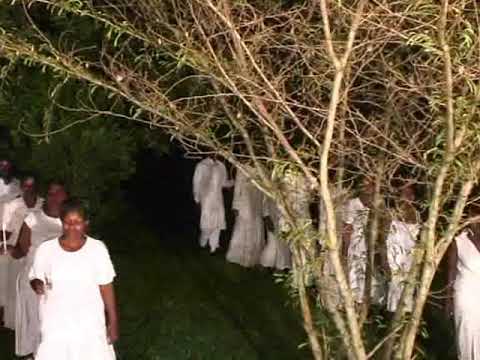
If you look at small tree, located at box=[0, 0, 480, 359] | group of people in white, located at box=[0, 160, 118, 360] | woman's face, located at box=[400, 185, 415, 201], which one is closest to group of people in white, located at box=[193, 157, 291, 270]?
woman's face, located at box=[400, 185, 415, 201]

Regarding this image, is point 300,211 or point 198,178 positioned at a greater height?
point 198,178

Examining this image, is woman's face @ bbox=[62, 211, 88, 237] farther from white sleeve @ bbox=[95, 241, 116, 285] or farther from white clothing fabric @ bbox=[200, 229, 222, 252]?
white clothing fabric @ bbox=[200, 229, 222, 252]

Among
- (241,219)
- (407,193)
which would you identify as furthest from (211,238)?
(407,193)

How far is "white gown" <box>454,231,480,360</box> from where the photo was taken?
8.01m

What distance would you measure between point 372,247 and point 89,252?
1762 mm

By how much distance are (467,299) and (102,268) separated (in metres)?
2.71

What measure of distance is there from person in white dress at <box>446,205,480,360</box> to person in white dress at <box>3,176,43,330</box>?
3.30 metres

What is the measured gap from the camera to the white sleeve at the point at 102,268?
7.12 meters

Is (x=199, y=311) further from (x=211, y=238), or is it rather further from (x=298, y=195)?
(x=298, y=195)

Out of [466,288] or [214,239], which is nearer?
[466,288]

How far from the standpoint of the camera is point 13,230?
382 inches

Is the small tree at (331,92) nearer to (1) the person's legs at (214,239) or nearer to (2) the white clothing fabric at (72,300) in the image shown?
(2) the white clothing fabric at (72,300)

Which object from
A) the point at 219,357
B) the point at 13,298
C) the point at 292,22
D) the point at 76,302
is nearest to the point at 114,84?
the point at 292,22

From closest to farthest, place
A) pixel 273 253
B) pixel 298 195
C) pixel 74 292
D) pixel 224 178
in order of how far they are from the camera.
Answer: pixel 298 195 < pixel 74 292 < pixel 273 253 < pixel 224 178
